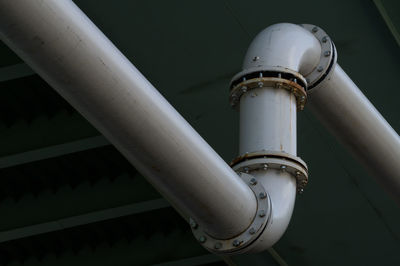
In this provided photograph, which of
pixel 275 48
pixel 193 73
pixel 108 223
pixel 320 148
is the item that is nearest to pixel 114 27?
pixel 193 73

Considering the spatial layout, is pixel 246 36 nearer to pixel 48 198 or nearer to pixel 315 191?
pixel 315 191

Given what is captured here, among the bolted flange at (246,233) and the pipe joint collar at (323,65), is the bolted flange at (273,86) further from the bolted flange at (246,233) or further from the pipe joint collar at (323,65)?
the bolted flange at (246,233)

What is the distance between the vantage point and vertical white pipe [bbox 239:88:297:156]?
437cm

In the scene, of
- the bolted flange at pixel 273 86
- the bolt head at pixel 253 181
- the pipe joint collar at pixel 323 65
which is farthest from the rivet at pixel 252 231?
the pipe joint collar at pixel 323 65

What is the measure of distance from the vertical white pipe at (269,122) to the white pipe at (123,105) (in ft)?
1.61

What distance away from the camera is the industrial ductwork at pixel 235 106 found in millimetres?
3291

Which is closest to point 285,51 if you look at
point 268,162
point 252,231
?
point 268,162

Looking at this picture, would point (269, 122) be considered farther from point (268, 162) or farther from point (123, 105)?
point (123, 105)

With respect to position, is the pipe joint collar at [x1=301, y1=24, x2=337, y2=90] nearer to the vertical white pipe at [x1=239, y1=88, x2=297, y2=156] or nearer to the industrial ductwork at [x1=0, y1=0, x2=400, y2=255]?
the industrial ductwork at [x1=0, y1=0, x2=400, y2=255]

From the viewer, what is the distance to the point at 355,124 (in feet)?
15.7

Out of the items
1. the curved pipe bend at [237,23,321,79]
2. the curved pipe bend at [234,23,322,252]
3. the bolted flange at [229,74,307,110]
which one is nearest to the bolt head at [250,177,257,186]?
the curved pipe bend at [234,23,322,252]

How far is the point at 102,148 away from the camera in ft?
37.8

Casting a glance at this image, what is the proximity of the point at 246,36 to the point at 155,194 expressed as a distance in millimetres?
3774

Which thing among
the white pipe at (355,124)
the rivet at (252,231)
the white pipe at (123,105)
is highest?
the white pipe at (123,105)
